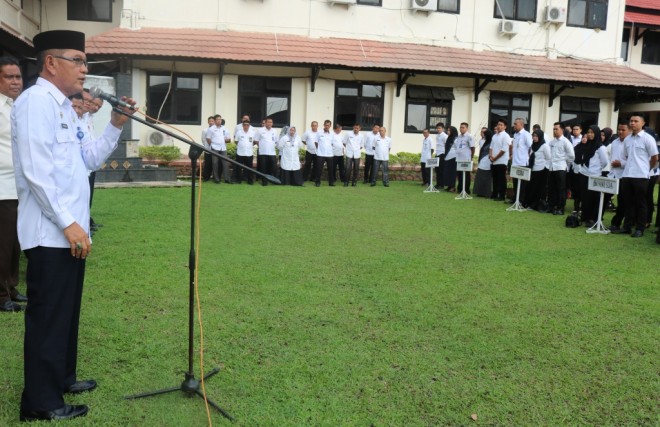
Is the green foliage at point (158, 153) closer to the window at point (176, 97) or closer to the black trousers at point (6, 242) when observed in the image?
the window at point (176, 97)

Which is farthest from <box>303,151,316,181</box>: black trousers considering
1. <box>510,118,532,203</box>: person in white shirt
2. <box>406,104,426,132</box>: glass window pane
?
<box>510,118,532,203</box>: person in white shirt

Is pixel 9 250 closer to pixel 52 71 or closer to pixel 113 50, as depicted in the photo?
pixel 52 71

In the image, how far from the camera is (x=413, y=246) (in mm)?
7828

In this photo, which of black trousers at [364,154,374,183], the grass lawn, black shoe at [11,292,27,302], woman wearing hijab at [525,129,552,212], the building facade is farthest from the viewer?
the building facade

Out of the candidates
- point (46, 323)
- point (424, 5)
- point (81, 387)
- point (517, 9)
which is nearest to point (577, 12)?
point (517, 9)

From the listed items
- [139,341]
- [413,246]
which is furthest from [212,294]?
[413,246]

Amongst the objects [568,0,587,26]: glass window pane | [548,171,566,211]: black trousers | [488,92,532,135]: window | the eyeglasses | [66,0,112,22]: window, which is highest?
[568,0,587,26]: glass window pane

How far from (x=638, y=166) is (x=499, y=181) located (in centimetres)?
479

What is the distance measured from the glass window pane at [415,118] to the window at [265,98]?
3906mm

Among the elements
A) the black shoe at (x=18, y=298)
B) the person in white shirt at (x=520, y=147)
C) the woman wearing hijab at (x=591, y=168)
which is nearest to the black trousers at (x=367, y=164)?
the person in white shirt at (x=520, y=147)

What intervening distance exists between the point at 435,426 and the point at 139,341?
2153 millimetres

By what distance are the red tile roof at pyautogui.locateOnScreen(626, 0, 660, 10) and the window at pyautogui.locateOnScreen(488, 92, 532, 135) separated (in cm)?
708

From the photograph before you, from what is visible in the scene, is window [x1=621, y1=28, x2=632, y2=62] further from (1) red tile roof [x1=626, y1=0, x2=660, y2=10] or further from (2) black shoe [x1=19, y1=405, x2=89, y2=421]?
(2) black shoe [x1=19, y1=405, x2=89, y2=421]

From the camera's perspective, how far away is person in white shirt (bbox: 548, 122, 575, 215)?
11773mm
